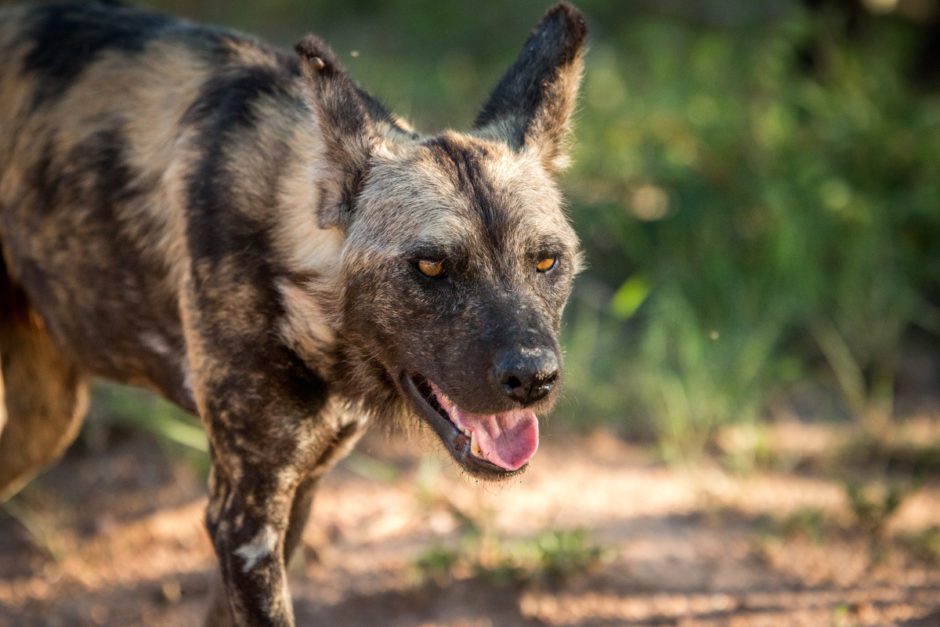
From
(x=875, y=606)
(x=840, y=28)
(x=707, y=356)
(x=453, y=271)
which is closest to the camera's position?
(x=453, y=271)

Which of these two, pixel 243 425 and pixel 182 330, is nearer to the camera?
pixel 243 425

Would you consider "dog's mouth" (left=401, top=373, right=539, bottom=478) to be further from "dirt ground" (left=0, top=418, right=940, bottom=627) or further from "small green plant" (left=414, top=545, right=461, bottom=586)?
"small green plant" (left=414, top=545, right=461, bottom=586)

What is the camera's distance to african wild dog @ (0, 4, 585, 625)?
264 centimetres

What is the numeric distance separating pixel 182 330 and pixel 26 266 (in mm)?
630

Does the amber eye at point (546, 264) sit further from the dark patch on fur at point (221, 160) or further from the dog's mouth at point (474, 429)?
the dark patch on fur at point (221, 160)

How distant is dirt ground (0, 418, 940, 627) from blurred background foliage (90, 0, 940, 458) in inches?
12.0

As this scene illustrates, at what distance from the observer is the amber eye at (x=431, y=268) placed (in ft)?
8.61

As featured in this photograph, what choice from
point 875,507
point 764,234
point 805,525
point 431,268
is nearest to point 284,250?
point 431,268

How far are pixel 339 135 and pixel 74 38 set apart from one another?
1140 millimetres

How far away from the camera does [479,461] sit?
8.74 feet

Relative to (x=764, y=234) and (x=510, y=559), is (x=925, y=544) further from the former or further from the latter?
(x=764, y=234)

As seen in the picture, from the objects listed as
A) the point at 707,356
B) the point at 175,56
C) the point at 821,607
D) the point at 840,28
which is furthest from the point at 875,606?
the point at 840,28

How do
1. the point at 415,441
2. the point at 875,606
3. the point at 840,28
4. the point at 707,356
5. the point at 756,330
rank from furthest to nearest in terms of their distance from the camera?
the point at 840,28
the point at 756,330
the point at 707,356
the point at 875,606
the point at 415,441

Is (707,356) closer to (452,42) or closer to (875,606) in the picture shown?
(875,606)
